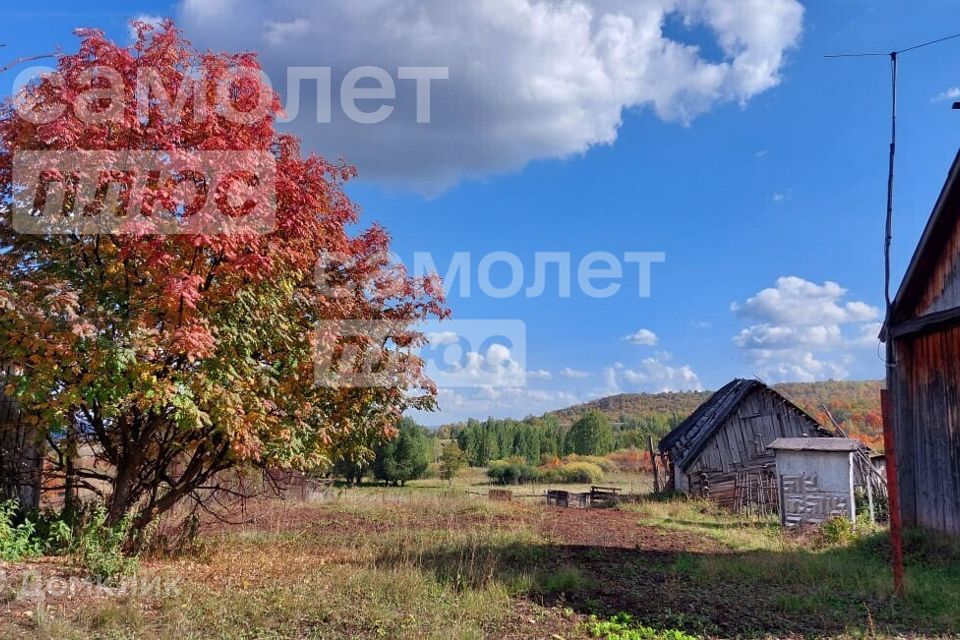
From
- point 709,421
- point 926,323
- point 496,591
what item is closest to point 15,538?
point 496,591

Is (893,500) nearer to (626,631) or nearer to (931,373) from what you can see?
(626,631)

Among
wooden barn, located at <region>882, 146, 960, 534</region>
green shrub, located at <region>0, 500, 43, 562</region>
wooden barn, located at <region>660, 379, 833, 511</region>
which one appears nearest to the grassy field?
green shrub, located at <region>0, 500, 43, 562</region>

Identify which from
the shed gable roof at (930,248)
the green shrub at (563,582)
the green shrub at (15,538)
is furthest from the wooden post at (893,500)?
the green shrub at (15,538)

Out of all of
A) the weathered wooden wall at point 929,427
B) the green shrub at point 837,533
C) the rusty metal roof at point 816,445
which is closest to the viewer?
the weathered wooden wall at point 929,427

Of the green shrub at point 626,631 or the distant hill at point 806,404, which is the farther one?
the distant hill at point 806,404

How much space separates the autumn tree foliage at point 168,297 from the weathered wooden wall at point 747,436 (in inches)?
831

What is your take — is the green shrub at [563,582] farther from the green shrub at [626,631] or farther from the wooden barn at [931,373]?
the wooden barn at [931,373]

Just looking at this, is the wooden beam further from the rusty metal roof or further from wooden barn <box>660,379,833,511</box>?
wooden barn <box>660,379,833,511</box>

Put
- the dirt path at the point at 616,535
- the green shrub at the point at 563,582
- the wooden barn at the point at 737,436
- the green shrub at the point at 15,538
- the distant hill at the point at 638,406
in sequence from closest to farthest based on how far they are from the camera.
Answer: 1. the green shrub at the point at 15,538
2. the green shrub at the point at 563,582
3. the dirt path at the point at 616,535
4. the wooden barn at the point at 737,436
5. the distant hill at the point at 638,406

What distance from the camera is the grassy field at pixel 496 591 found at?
6.15 metres

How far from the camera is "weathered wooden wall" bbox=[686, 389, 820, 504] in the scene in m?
26.9

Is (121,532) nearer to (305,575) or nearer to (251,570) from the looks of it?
(251,570)

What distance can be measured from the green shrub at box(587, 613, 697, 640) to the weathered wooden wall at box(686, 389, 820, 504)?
2175 centimetres

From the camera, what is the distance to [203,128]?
7.78 meters
